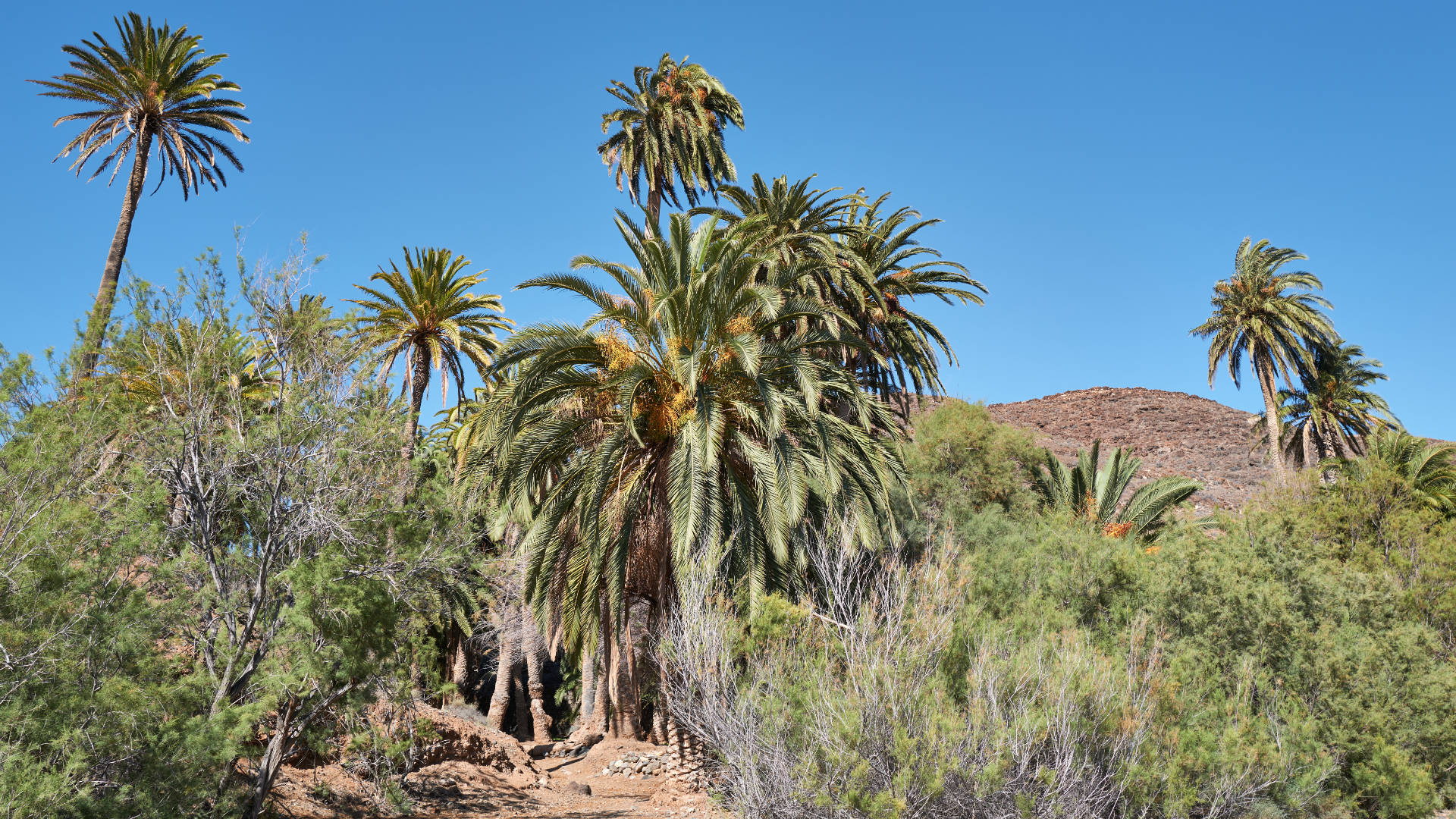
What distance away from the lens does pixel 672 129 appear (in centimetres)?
2559

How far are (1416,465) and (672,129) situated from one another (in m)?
25.5

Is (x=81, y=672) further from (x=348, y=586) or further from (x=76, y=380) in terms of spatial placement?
(x=76, y=380)

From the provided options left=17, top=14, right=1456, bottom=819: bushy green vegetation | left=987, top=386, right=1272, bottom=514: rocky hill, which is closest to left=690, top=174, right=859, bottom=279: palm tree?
left=17, top=14, right=1456, bottom=819: bushy green vegetation

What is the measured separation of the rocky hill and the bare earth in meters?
34.7

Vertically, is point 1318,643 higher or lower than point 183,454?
lower

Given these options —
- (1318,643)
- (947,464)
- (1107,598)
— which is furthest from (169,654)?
(947,464)

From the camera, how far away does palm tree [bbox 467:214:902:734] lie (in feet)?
46.2

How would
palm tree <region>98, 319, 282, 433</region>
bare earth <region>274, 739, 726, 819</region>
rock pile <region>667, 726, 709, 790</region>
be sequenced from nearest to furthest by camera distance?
palm tree <region>98, 319, 282, 433</region>, bare earth <region>274, 739, 726, 819</region>, rock pile <region>667, 726, 709, 790</region>

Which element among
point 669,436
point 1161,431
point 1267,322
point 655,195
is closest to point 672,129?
point 655,195

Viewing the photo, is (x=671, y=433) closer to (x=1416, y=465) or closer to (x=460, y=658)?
(x=460, y=658)

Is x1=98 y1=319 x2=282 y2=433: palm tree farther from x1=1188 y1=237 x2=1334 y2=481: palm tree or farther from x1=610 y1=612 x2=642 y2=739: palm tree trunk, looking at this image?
x1=1188 y1=237 x2=1334 y2=481: palm tree

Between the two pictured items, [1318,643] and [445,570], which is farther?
[1318,643]

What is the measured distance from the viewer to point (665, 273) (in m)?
15.2

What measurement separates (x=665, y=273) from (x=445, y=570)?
634cm
